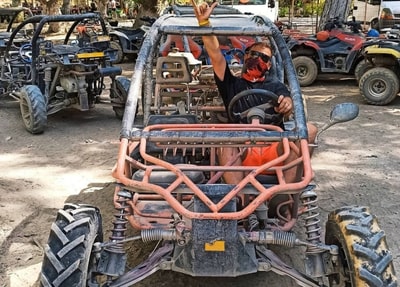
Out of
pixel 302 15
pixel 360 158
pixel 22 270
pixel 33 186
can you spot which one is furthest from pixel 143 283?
pixel 302 15

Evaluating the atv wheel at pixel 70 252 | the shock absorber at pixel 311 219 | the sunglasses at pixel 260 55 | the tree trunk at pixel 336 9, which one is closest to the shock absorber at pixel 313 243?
the shock absorber at pixel 311 219

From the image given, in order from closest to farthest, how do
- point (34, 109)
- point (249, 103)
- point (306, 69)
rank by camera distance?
point (249, 103) < point (34, 109) < point (306, 69)

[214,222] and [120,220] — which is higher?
[214,222]

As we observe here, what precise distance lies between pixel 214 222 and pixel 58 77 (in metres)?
5.52

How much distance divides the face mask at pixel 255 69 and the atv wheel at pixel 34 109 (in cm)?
376

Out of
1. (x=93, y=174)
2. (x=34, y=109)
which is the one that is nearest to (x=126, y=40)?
(x=34, y=109)

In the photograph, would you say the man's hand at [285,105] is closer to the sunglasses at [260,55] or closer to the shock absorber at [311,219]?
the sunglasses at [260,55]

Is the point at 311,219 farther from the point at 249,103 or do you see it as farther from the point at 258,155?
the point at 249,103

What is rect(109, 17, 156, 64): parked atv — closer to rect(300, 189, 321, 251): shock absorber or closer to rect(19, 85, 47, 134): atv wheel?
rect(19, 85, 47, 134): atv wheel

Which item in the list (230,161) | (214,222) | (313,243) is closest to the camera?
(214,222)

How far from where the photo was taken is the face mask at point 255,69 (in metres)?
4.12

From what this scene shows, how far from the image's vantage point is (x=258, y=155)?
3.52 m

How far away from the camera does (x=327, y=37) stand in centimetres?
1041

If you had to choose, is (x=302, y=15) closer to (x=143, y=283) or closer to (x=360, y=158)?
(x=360, y=158)
